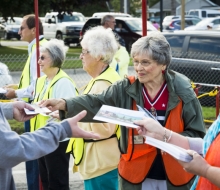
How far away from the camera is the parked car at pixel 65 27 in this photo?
32156 mm

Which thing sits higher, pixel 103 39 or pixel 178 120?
pixel 103 39

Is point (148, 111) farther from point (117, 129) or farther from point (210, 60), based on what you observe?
point (210, 60)

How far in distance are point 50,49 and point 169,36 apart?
7.39m

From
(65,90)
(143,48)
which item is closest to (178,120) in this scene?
(143,48)

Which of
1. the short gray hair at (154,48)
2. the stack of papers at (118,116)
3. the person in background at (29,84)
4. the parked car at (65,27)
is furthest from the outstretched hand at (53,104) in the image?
the parked car at (65,27)

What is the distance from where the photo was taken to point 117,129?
4906 millimetres

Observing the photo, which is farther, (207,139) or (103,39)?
(103,39)

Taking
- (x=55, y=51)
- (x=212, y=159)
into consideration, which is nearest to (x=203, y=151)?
(x=212, y=159)

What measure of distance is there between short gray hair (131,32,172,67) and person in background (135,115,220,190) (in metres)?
0.65

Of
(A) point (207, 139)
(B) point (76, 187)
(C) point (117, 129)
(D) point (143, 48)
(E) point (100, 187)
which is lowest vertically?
(B) point (76, 187)

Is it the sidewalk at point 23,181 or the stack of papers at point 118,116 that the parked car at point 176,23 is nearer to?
the sidewalk at point 23,181

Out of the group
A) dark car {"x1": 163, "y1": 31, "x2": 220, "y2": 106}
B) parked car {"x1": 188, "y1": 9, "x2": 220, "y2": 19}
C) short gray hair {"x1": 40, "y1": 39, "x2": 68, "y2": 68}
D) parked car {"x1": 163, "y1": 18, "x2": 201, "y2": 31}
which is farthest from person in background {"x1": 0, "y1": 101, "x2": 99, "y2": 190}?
parked car {"x1": 188, "y1": 9, "x2": 220, "y2": 19}

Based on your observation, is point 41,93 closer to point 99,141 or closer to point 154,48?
point 99,141

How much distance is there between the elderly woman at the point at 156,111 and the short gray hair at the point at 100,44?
3.05 ft
